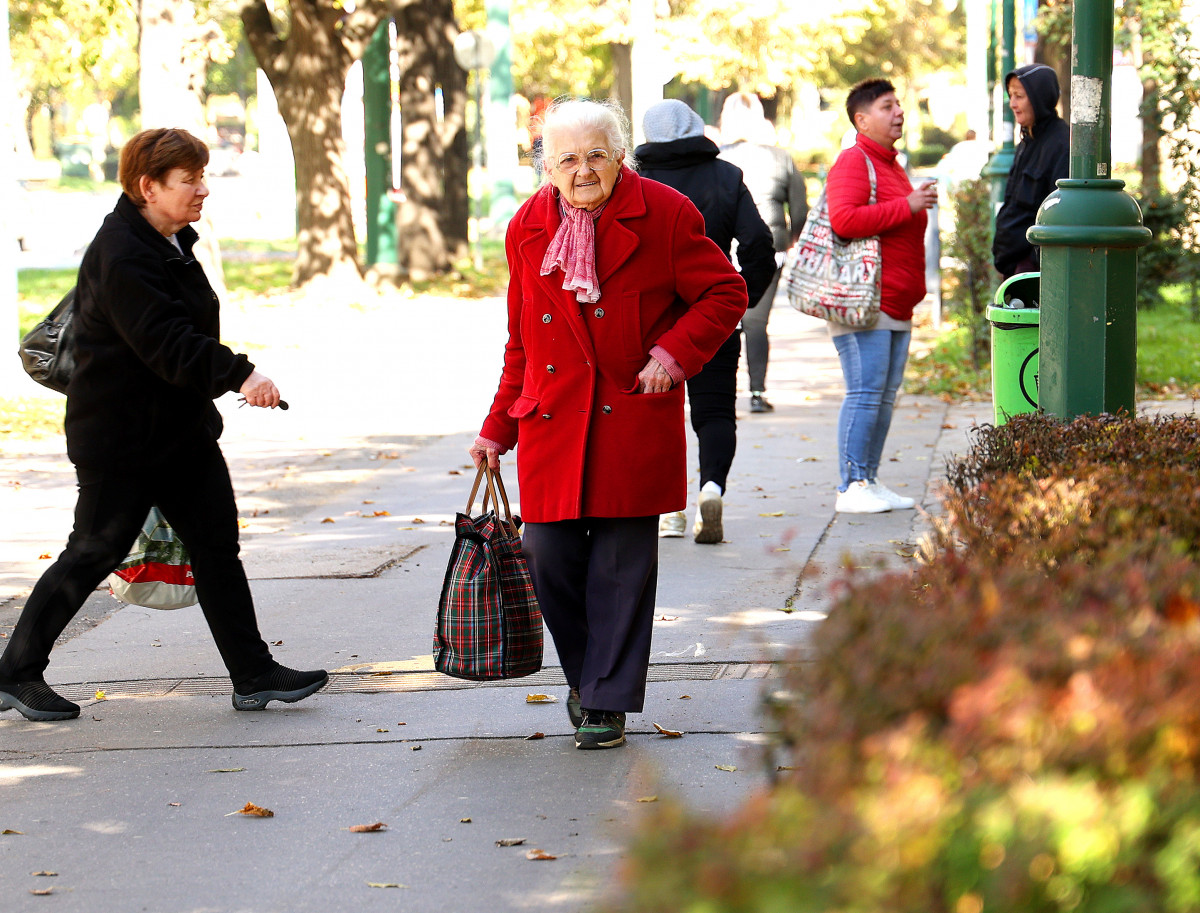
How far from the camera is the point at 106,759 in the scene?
476 cm

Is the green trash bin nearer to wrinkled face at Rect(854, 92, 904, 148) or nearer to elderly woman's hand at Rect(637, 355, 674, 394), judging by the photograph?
wrinkled face at Rect(854, 92, 904, 148)

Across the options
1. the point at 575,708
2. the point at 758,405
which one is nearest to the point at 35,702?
the point at 575,708

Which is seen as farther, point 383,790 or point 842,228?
point 842,228

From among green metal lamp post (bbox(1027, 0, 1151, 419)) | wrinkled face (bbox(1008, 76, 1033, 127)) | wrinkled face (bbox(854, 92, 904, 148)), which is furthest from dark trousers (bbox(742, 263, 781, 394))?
green metal lamp post (bbox(1027, 0, 1151, 419))

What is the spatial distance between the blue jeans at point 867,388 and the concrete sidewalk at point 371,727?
35 centimetres

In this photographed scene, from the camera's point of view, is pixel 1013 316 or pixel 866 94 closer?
pixel 1013 316

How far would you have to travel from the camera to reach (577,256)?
4484 mm

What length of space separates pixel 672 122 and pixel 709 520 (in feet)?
5.95

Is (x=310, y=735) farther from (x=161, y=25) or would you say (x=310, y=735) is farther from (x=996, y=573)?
(x=161, y=25)

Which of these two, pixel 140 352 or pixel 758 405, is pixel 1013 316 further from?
pixel 758 405

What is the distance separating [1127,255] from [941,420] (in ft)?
19.6

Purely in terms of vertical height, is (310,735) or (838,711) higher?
(838,711)

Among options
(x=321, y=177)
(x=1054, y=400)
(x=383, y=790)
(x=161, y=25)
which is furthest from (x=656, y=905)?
(x=321, y=177)

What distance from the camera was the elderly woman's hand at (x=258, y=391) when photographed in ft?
15.8
